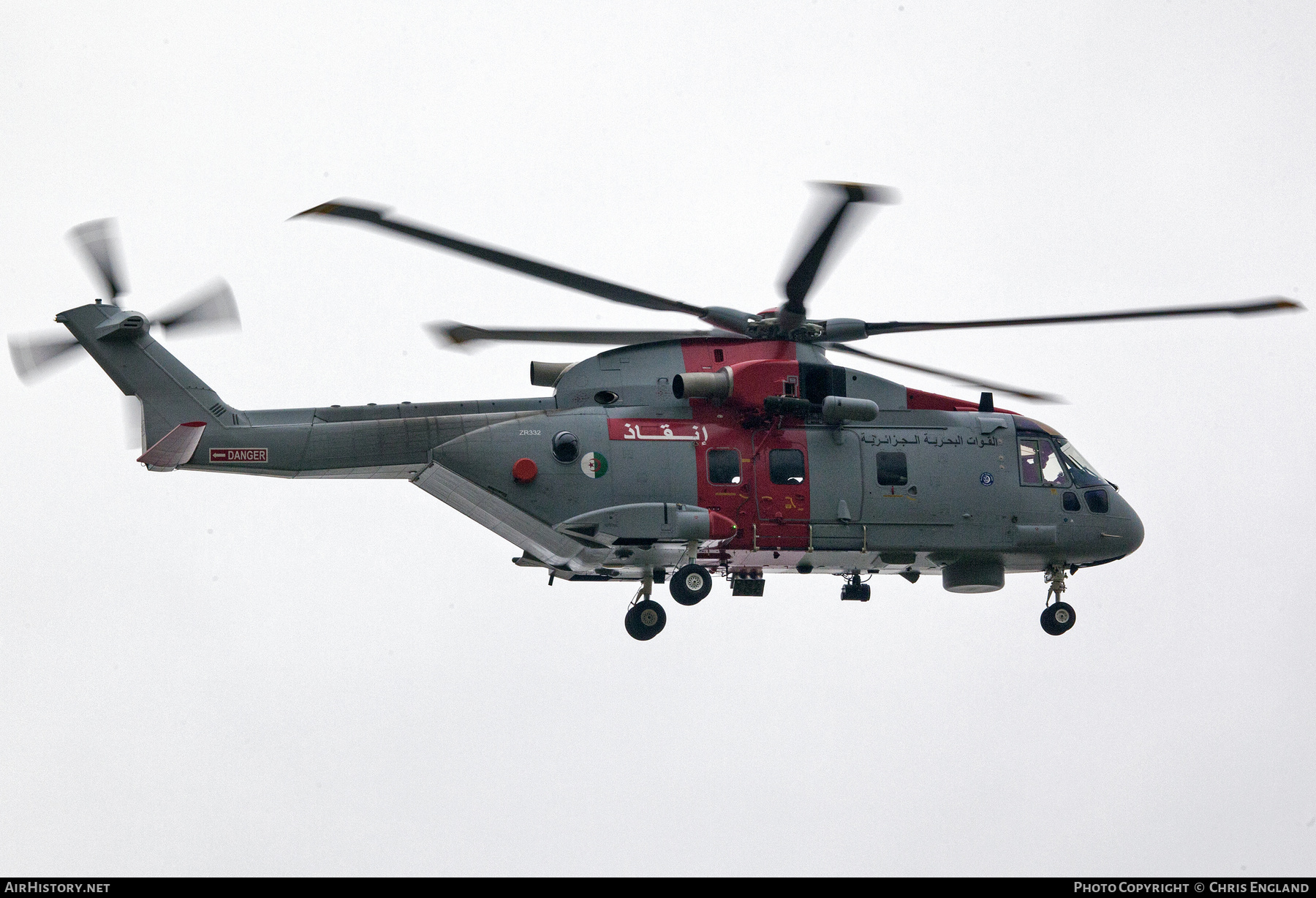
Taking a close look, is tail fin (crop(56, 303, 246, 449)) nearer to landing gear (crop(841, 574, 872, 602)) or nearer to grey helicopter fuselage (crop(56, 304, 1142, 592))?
grey helicopter fuselage (crop(56, 304, 1142, 592))

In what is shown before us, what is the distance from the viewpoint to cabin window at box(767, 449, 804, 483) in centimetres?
2494

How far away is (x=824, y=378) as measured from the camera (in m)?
25.3

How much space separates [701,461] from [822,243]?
4.40 metres

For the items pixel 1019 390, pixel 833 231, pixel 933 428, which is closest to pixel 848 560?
pixel 933 428

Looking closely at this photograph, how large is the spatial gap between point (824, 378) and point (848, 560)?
300cm

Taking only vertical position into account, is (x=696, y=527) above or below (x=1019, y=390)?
below

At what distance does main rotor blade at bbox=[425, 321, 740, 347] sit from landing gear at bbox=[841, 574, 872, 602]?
4.57 metres

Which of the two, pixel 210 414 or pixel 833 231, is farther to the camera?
pixel 210 414

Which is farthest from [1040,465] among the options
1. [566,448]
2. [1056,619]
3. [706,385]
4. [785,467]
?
[566,448]

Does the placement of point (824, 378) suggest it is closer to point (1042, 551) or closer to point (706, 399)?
point (706, 399)

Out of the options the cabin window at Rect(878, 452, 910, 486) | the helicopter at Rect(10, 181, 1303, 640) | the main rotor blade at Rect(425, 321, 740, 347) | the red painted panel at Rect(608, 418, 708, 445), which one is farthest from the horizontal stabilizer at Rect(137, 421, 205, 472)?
the cabin window at Rect(878, 452, 910, 486)

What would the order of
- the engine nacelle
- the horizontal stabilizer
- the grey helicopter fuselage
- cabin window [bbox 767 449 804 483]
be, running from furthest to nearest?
1. cabin window [bbox 767 449 804 483]
2. the engine nacelle
3. the grey helicopter fuselage
4. the horizontal stabilizer

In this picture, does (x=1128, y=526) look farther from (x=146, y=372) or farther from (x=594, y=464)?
(x=146, y=372)
